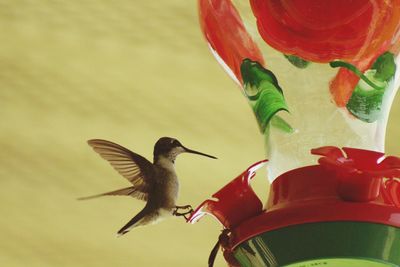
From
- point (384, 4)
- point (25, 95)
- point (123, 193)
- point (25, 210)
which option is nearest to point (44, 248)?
point (25, 210)

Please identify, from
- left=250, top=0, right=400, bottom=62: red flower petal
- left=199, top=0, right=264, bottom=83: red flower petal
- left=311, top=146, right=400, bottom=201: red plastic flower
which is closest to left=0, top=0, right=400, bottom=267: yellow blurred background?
left=199, top=0, right=264, bottom=83: red flower petal

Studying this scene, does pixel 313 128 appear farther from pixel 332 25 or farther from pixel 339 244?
pixel 339 244

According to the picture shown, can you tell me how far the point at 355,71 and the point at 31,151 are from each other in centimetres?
95

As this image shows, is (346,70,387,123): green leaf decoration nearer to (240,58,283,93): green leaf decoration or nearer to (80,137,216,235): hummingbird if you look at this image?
(240,58,283,93): green leaf decoration

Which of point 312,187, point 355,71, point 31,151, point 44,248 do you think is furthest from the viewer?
point 44,248

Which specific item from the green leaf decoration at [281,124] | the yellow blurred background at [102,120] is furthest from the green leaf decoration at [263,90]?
the yellow blurred background at [102,120]

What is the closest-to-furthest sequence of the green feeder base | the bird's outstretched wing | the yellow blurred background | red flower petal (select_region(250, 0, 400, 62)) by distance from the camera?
the green feeder base → red flower petal (select_region(250, 0, 400, 62)) → the bird's outstretched wing → the yellow blurred background

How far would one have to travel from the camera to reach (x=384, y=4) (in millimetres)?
1252

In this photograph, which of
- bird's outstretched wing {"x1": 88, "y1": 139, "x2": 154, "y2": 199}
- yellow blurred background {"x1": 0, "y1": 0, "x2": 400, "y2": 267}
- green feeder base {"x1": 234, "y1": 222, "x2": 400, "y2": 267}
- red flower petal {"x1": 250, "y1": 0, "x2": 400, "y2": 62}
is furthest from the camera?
yellow blurred background {"x1": 0, "y1": 0, "x2": 400, "y2": 267}

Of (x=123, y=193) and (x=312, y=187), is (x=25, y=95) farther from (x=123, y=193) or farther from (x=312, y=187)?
(x=312, y=187)

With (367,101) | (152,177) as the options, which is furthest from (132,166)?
(367,101)

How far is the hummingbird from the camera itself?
1.28 metres

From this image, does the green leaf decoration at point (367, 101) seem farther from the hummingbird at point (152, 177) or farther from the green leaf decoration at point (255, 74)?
the hummingbird at point (152, 177)

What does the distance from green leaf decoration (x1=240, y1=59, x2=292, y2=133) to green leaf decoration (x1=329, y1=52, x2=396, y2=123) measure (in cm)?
9
